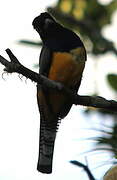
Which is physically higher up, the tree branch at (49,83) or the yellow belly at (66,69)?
the yellow belly at (66,69)

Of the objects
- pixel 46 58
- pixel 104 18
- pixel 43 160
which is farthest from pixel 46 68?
pixel 104 18

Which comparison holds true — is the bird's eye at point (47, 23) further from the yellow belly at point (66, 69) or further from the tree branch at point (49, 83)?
the tree branch at point (49, 83)

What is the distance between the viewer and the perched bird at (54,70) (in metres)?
5.66

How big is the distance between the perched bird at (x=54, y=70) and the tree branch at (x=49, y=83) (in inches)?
32.7

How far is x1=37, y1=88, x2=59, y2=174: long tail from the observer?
5.88 m

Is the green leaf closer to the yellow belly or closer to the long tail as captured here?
the yellow belly

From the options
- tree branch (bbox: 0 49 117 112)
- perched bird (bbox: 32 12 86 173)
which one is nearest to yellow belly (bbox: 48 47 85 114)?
perched bird (bbox: 32 12 86 173)

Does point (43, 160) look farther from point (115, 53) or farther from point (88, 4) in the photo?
point (88, 4)

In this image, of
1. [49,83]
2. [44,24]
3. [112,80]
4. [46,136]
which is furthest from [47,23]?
[49,83]


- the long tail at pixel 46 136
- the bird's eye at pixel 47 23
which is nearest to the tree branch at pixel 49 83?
the long tail at pixel 46 136

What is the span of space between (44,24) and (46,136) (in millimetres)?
1157

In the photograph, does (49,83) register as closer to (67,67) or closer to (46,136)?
(67,67)

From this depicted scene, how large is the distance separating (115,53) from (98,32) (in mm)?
815

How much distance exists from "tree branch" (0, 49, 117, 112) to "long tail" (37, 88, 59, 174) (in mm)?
1069
